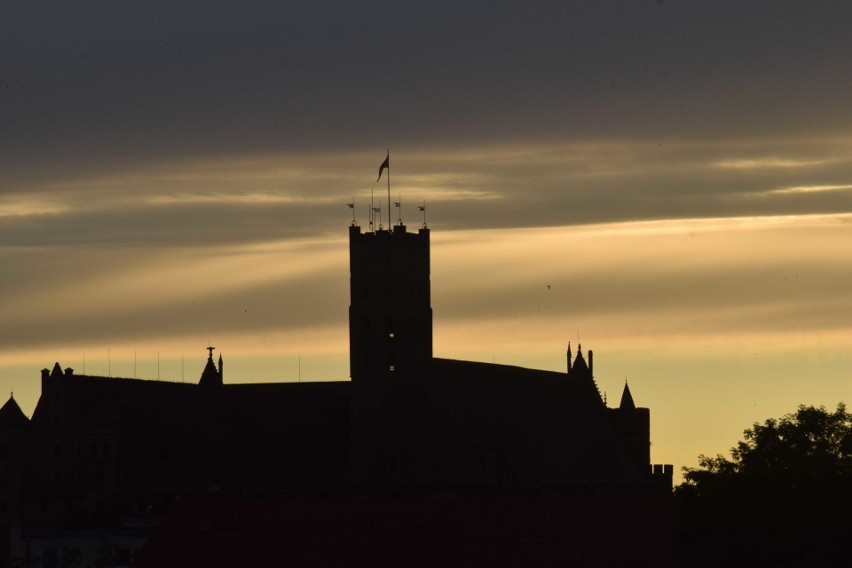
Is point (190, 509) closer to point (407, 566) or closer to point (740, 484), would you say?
point (407, 566)

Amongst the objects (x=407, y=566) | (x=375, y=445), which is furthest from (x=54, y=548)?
(x=407, y=566)

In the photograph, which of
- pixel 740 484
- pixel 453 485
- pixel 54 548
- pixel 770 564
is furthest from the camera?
pixel 453 485

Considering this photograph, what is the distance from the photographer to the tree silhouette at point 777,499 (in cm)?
12306

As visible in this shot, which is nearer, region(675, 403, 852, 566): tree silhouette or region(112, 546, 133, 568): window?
region(675, 403, 852, 566): tree silhouette

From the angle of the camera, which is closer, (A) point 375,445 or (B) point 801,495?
(B) point 801,495

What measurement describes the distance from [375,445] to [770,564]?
79197 millimetres

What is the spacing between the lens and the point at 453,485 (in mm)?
196000

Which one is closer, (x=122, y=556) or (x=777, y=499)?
→ (x=777, y=499)

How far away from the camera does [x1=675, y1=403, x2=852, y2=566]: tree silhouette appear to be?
123 metres

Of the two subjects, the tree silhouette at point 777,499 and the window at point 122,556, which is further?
the window at point 122,556

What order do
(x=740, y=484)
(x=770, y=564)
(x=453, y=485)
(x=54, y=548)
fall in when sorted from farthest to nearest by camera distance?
(x=453, y=485) < (x=54, y=548) < (x=740, y=484) < (x=770, y=564)

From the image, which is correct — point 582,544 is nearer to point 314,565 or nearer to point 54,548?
point 314,565

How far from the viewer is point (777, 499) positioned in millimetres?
129875

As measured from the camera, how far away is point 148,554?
12638 cm
